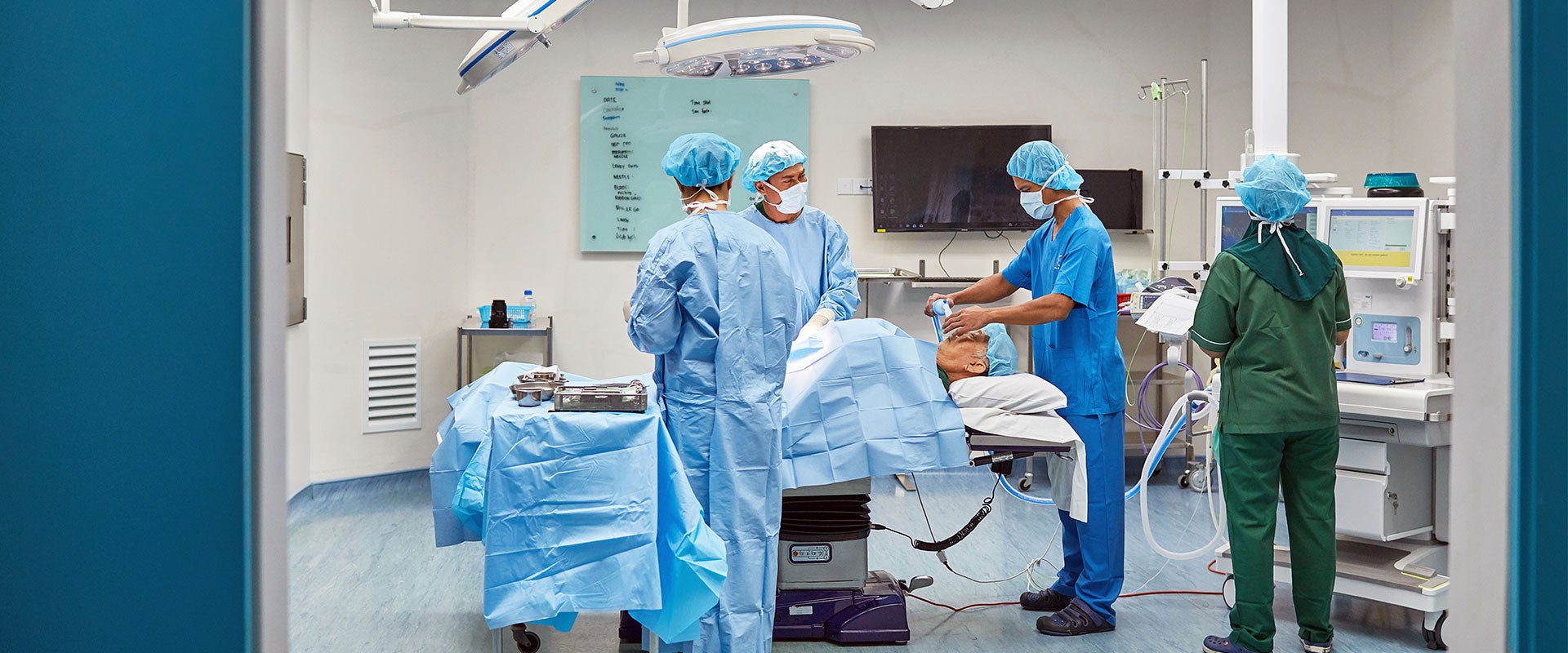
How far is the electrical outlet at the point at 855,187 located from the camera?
19.7 ft

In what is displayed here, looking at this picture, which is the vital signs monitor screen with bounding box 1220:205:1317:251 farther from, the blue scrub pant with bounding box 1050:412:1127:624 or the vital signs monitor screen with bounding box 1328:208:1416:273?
the blue scrub pant with bounding box 1050:412:1127:624

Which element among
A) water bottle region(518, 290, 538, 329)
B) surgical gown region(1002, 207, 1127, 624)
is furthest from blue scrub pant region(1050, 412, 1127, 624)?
water bottle region(518, 290, 538, 329)

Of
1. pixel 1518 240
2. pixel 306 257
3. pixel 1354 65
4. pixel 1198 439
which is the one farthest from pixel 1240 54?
pixel 1518 240

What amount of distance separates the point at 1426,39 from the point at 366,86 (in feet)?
17.6

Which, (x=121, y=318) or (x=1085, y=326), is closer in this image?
(x=121, y=318)

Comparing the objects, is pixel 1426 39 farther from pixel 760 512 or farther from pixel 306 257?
pixel 306 257

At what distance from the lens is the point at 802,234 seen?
13.7 feet

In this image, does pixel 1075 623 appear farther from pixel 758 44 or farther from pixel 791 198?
pixel 758 44

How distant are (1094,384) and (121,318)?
116 inches

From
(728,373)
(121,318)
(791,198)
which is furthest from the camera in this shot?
(791,198)

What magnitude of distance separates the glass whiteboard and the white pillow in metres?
2.89

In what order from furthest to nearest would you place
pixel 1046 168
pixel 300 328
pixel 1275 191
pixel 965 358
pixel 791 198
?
pixel 300 328
pixel 791 198
pixel 1046 168
pixel 965 358
pixel 1275 191

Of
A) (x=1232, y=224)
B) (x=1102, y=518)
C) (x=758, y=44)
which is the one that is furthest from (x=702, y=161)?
(x=1232, y=224)

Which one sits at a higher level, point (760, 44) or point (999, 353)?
point (760, 44)
